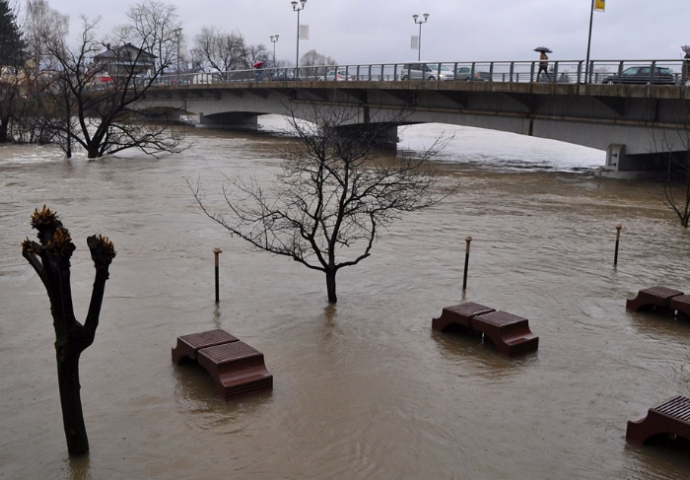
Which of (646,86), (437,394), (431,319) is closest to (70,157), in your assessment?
(646,86)

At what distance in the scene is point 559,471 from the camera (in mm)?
7566

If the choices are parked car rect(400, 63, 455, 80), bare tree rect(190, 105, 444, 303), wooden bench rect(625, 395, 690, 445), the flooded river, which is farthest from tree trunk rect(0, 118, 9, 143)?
wooden bench rect(625, 395, 690, 445)

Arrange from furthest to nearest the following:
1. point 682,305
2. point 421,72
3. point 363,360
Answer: point 421,72 → point 682,305 → point 363,360

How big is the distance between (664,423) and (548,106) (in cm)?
2776

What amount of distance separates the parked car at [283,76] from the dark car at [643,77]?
23679 mm

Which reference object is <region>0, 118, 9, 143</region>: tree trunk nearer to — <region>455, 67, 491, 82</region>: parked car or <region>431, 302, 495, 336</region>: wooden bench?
<region>455, 67, 491, 82</region>: parked car

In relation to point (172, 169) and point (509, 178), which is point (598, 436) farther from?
point (172, 169)

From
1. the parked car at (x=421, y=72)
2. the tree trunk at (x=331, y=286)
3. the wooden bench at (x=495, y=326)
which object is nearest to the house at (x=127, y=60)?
the parked car at (x=421, y=72)

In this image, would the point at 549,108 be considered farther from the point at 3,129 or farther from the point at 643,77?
the point at 3,129

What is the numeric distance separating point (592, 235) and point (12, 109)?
37.7m

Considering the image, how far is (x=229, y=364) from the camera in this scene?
9.16 metres

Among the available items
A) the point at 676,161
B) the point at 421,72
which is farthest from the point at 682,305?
the point at 421,72

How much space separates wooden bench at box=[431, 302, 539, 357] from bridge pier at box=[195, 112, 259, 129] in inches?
2198

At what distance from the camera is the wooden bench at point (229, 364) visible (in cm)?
902
